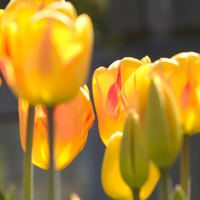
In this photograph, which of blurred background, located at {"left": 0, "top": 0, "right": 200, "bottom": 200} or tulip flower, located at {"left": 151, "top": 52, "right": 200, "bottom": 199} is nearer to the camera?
tulip flower, located at {"left": 151, "top": 52, "right": 200, "bottom": 199}

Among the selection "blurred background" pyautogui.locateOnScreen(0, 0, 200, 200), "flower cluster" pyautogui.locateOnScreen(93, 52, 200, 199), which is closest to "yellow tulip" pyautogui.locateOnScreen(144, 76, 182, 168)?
"flower cluster" pyautogui.locateOnScreen(93, 52, 200, 199)

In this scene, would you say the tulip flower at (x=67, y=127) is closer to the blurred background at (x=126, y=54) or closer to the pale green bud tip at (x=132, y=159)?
the pale green bud tip at (x=132, y=159)

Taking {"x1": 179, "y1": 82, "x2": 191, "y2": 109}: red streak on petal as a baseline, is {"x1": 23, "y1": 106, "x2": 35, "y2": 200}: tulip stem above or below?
below

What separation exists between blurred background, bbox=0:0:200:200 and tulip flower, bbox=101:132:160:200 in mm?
1182

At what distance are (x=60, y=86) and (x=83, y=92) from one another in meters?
0.06

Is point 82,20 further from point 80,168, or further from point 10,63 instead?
point 80,168

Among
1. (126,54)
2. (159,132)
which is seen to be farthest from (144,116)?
(126,54)

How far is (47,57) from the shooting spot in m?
0.15

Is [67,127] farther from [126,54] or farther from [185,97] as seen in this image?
[126,54]

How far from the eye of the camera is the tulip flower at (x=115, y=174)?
0.56 ft

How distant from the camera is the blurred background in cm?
137

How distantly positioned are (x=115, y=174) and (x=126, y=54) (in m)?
1.24

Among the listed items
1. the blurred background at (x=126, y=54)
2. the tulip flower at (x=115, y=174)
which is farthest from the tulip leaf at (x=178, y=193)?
the blurred background at (x=126, y=54)

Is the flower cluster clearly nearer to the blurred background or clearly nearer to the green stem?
the green stem
